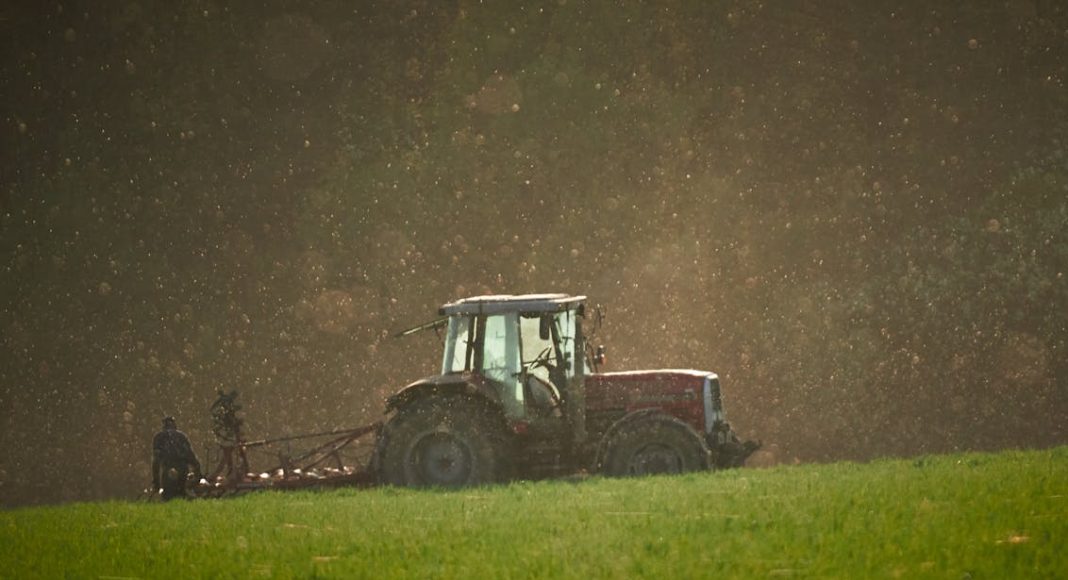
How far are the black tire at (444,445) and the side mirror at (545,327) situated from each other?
114 cm

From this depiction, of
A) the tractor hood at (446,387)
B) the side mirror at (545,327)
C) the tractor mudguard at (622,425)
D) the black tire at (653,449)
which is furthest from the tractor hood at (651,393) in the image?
the tractor hood at (446,387)

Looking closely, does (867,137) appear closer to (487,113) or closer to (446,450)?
(487,113)

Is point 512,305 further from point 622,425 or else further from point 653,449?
point 653,449

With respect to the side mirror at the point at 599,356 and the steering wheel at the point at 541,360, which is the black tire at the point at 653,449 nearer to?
the side mirror at the point at 599,356

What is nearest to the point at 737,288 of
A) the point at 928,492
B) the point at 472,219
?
the point at 472,219

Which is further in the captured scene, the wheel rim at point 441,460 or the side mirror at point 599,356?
the side mirror at point 599,356

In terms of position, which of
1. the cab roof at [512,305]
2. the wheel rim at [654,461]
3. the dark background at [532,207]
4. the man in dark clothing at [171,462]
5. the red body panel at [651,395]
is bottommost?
the wheel rim at [654,461]

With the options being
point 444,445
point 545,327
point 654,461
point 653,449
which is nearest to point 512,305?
point 545,327

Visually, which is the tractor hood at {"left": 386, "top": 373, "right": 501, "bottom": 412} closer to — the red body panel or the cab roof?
the cab roof

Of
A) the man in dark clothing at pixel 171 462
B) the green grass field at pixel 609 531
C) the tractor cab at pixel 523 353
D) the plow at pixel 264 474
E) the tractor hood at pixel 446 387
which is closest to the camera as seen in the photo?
the green grass field at pixel 609 531

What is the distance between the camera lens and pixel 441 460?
19156mm

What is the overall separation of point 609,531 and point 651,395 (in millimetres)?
6976

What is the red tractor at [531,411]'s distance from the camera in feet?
62.3

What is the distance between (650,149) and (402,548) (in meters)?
43.2
